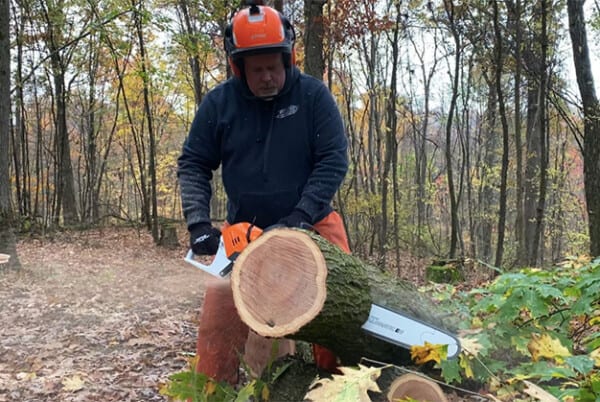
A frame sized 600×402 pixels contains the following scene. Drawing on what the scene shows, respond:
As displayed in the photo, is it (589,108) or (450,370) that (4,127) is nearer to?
(450,370)

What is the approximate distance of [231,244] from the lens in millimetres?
2104

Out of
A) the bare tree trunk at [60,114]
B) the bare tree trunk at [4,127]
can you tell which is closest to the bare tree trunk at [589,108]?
the bare tree trunk at [4,127]

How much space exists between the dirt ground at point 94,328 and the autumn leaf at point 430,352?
198 cm

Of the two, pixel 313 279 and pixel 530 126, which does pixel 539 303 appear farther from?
pixel 530 126

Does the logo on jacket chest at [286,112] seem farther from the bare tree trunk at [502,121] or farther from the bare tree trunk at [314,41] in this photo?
the bare tree trunk at [502,121]

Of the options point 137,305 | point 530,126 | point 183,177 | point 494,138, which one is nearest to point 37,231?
point 137,305

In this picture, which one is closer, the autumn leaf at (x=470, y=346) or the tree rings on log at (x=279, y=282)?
the tree rings on log at (x=279, y=282)

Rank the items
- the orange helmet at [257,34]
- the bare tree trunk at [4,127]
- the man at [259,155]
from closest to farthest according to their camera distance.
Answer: the orange helmet at [257,34] < the man at [259,155] < the bare tree trunk at [4,127]

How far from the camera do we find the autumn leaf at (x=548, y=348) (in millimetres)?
1680

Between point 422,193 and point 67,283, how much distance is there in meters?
14.8

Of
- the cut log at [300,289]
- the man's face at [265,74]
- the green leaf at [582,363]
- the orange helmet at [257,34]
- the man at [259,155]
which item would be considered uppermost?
the orange helmet at [257,34]

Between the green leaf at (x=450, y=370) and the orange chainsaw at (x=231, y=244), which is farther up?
the orange chainsaw at (x=231, y=244)

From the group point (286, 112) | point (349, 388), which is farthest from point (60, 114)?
point (349, 388)

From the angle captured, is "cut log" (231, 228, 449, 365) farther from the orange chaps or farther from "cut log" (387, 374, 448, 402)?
the orange chaps
